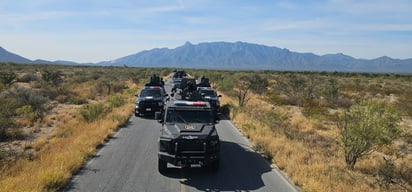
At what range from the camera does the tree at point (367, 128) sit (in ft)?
42.9

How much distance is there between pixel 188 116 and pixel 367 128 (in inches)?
225

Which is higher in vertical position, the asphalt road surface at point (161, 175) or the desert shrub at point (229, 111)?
the asphalt road surface at point (161, 175)

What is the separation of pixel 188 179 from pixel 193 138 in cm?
109

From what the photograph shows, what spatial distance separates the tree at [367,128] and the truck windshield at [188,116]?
481 centimetres

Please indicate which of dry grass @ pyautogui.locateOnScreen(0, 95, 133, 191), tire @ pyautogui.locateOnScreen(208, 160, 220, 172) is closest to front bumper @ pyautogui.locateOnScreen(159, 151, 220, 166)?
tire @ pyautogui.locateOnScreen(208, 160, 220, 172)

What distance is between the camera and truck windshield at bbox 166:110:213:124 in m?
12.4

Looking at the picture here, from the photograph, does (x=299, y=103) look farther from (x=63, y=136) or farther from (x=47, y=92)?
(x=63, y=136)

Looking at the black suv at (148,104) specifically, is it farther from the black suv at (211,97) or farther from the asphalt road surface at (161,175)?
the asphalt road surface at (161,175)

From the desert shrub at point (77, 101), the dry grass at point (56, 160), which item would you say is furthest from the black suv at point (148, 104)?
the desert shrub at point (77, 101)

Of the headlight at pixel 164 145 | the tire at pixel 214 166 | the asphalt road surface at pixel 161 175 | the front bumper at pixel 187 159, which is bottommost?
the asphalt road surface at pixel 161 175

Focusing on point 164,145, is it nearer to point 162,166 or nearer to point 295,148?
point 162,166

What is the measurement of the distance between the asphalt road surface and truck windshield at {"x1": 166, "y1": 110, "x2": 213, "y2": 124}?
4.62 ft

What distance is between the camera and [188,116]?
494 inches

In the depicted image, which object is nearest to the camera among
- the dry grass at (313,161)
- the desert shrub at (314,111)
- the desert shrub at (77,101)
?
the dry grass at (313,161)
